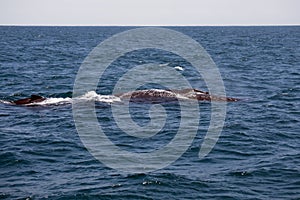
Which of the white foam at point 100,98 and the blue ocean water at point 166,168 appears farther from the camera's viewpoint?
the white foam at point 100,98

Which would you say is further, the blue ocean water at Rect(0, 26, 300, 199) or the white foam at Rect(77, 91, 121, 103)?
the white foam at Rect(77, 91, 121, 103)

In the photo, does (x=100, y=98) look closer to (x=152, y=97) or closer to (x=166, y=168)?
(x=152, y=97)

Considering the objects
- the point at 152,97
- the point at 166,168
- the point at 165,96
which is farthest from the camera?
the point at 165,96

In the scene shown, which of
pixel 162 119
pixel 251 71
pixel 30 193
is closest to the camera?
pixel 30 193

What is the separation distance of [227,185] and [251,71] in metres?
30.9

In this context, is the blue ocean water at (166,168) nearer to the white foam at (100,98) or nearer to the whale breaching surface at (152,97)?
the white foam at (100,98)

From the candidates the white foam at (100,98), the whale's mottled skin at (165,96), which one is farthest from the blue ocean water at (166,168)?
the whale's mottled skin at (165,96)

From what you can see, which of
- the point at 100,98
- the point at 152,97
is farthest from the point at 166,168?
the point at 100,98

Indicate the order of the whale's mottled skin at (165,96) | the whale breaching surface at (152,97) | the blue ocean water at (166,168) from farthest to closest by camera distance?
the whale's mottled skin at (165,96)
the whale breaching surface at (152,97)
the blue ocean water at (166,168)

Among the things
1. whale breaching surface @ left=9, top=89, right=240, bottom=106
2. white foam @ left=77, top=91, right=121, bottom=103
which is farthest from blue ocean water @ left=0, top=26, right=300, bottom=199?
whale breaching surface @ left=9, top=89, right=240, bottom=106

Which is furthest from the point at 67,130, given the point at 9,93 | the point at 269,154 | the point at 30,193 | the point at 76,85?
the point at 76,85

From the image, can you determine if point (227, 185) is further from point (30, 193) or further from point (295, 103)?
point (295, 103)

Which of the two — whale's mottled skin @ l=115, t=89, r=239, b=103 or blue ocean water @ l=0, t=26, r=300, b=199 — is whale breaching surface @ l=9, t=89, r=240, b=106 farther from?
blue ocean water @ l=0, t=26, r=300, b=199

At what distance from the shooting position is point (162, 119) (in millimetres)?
22156
